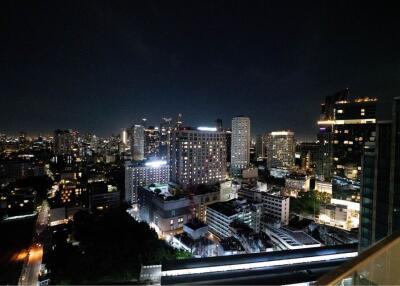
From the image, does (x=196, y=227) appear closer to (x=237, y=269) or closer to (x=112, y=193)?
(x=237, y=269)

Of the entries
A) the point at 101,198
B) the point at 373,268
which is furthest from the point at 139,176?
the point at 373,268

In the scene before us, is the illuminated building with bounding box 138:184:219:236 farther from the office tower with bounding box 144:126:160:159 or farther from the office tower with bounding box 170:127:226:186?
the office tower with bounding box 144:126:160:159

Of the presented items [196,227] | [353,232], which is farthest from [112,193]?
[353,232]

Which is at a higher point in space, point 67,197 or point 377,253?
point 377,253

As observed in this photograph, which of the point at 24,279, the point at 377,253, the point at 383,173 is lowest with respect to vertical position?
the point at 24,279

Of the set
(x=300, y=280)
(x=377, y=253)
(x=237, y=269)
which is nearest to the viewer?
(x=377, y=253)

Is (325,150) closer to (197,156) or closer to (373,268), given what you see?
(197,156)

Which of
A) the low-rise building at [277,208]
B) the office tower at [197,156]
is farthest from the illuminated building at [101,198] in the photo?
the low-rise building at [277,208]

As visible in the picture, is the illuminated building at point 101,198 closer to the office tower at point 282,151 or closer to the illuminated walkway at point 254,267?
the illuminated walkway at point 254,267
